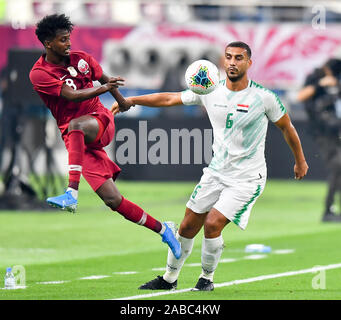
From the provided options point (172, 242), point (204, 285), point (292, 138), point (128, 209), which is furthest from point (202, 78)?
point (204, 285)

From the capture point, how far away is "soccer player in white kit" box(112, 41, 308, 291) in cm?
967

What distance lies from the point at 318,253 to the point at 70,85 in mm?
5382

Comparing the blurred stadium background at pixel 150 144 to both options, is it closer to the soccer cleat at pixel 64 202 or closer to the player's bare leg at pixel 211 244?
the player's bare leg at pixel 211 244

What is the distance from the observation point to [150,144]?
80.7ft

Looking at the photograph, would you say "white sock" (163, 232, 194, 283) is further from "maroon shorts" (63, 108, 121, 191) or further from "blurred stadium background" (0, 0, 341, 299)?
"maroon shorts" (63, 108, 121, 191)

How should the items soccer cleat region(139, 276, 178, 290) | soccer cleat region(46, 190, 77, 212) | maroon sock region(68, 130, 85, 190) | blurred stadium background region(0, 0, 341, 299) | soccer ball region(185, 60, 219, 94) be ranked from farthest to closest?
blurred stadium background region(0, 0, 341, 299) < soccer cleat region(139, 276, 178, 290) < maroon sock region(68, 130, 85, 190) < soccer ball region(185, 60, 219, 94) < soccer cleat region(46, 190, 77, 212)

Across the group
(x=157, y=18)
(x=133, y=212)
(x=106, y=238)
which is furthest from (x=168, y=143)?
(x=157, y=18)

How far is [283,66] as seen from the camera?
38.7 meters

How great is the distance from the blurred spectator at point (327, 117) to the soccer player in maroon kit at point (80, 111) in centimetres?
958

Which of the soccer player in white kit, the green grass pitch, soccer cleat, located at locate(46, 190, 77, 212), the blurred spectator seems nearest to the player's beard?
the soccer player in white kit

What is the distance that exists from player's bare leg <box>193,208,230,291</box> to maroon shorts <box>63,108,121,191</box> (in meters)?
1.18

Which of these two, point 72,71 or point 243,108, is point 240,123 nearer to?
point 243,108

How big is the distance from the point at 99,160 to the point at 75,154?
46cm

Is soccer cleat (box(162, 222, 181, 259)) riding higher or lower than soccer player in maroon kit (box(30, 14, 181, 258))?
lower
